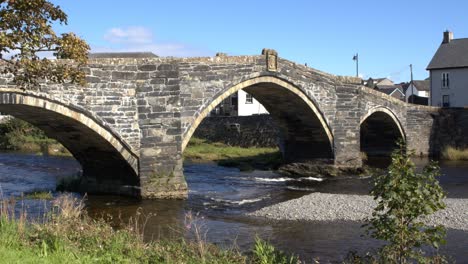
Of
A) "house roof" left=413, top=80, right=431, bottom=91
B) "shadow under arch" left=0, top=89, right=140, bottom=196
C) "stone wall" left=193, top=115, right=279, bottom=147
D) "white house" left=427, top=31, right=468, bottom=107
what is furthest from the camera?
"house roof" left=413, top=80, right=431, bottom=91

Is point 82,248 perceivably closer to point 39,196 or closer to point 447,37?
point 39,196

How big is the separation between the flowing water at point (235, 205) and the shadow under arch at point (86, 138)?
2.83 feet

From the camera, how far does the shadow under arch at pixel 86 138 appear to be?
51.4 feet

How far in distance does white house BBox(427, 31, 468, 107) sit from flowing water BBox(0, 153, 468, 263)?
21304 mm

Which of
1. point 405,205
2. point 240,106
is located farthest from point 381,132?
point 405,205

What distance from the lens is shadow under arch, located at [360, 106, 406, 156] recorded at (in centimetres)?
3519

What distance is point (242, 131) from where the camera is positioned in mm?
40812

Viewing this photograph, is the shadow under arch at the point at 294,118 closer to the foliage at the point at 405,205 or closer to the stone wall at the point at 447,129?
the stone wall at the point at 447,129

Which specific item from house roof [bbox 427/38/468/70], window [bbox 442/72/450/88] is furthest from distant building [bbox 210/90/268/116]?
window [bbox 442/72/450/88]

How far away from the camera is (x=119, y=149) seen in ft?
58.5

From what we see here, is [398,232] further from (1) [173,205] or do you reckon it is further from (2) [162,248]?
(1) [173,205]

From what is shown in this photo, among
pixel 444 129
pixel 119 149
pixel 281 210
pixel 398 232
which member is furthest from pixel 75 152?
pixel 444 129

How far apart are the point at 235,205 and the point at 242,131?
22.9 metres

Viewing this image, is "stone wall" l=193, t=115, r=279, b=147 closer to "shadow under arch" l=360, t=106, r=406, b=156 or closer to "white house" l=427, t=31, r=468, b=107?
"shadow under arch" l=360, t=106, r=406, b=156
